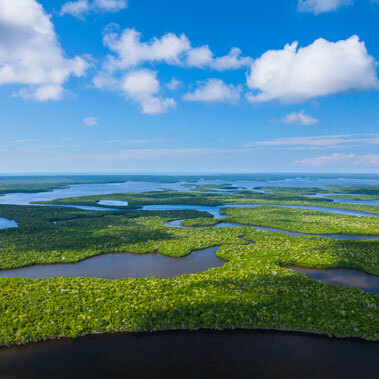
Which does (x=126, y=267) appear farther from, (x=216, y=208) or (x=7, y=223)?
(x=216, y=208)

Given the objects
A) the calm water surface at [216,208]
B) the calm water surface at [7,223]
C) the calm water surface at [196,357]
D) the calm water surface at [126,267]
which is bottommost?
the calm water surface at [196,357]

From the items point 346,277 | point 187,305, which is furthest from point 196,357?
point 346,277

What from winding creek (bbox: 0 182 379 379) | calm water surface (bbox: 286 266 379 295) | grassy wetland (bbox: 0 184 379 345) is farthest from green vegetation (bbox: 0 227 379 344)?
calm water surface (bbox: 286 266 379 295)

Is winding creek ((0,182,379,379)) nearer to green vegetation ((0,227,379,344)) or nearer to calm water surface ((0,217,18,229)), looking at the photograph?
green vegetation ((0,227,379,344))

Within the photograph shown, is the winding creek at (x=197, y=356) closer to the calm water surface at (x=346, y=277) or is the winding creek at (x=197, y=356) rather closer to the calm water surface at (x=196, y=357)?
the calm water surface at (x=196, y=357)

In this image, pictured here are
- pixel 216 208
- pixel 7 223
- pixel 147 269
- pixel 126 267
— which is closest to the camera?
pixel 147 269

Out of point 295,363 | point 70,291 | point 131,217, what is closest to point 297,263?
point 295,363

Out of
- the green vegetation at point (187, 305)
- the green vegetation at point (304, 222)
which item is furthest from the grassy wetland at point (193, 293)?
the green vegetation at point (304, 222)
